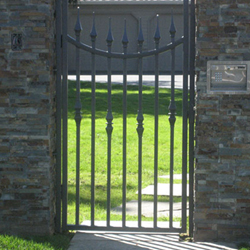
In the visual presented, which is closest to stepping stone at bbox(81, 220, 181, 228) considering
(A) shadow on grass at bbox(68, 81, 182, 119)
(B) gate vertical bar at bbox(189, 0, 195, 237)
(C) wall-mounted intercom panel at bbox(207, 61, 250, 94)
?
(B) gate vertical bar at bbox(189, 0, 195, 237)

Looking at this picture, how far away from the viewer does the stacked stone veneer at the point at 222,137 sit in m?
4.18

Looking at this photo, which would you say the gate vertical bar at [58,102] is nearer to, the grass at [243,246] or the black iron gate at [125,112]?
the black iron gate at [125,112]

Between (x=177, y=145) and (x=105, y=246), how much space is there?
4.95 metres

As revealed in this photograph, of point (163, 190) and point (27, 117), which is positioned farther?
point (163, 190)

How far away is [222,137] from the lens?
427 cm

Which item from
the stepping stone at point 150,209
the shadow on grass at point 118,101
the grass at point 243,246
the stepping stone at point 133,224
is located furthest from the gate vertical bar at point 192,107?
the shadow on grass at point 118,101

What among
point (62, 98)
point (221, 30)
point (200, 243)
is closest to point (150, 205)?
point (200, 243)

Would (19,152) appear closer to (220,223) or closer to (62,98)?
(62,98)

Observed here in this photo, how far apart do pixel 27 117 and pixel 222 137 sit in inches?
68.4

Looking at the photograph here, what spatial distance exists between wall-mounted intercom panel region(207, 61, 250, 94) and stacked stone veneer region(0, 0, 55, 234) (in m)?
1.43

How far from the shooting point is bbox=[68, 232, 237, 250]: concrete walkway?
4.21m

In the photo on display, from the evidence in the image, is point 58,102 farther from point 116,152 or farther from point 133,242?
point 116,152

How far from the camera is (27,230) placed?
4.48 metres

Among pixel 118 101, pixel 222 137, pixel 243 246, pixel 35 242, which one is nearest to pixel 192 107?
pixel 222 137
